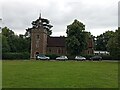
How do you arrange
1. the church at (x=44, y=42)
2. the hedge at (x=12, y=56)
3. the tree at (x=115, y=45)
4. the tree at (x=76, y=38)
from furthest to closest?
the church at (x=44, y=42), the tree at (x=76, y=38), the hedge at (x=12, y=56), the tree at (x=115, y=45)

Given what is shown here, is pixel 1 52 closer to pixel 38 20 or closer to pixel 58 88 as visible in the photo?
pixel 38 20

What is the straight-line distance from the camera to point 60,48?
118 metres

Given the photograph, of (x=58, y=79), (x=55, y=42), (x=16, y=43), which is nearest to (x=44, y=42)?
(x=55, y=42)

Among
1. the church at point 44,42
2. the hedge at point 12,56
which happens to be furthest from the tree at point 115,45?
the church at point 44,42

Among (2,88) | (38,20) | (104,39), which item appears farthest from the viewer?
(104,39)

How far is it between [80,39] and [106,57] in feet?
32.8

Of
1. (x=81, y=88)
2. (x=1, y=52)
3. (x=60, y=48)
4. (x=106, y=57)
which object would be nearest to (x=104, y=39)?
(x=60, y=48)

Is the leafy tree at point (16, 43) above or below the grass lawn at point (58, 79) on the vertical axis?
above

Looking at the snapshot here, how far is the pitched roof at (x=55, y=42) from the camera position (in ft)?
387

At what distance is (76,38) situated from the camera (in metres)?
98.1

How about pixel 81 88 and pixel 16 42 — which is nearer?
pixel 81 88

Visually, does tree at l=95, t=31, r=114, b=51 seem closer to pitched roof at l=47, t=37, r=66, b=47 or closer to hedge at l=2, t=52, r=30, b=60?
pitched roof at l=47, t=37, r=66, b=47

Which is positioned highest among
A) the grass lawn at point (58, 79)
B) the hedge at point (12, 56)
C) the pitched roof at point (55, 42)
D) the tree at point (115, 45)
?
the pitched roof at point (55, 42)

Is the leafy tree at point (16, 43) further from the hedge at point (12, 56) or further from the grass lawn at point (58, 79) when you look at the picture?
the grass lawn at point (58, 79)
